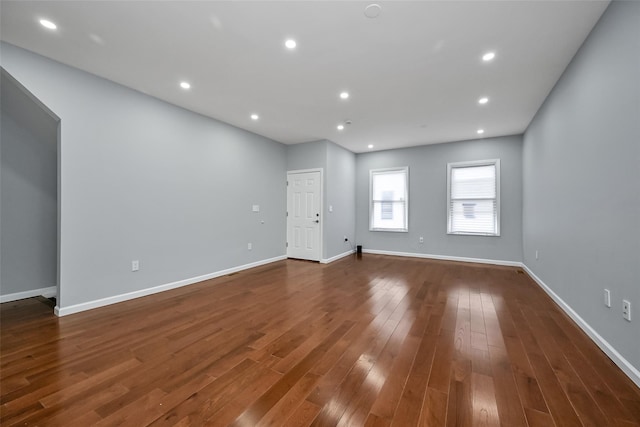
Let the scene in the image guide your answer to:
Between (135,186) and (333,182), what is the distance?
12.4 ft

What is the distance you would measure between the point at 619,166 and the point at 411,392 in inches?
88.9

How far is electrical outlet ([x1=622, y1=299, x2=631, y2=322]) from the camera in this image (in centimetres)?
176

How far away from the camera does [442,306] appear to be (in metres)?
3.07

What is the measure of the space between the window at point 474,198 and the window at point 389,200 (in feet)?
3.36

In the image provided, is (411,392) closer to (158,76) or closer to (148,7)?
(148,7)

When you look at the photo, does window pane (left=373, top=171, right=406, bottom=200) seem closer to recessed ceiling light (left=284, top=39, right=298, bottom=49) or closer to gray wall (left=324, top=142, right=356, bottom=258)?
gray wall (left=324, top=142, right=356, bottom=258)

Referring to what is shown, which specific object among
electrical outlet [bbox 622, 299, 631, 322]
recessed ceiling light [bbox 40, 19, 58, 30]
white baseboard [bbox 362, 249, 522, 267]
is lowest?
white baseboard [bbox 362, 249, 522, 267]

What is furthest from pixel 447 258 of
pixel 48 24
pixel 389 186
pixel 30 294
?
pixel 30 294

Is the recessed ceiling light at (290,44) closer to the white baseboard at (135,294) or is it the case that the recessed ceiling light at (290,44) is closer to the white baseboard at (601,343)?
the white baseboard at (135,294)

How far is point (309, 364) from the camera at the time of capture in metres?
1.91

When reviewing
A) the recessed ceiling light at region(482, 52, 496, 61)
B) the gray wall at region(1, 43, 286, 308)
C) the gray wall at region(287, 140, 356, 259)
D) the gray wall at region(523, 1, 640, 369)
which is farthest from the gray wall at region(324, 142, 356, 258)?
the gray wall at region(523, 1, 640, 369)

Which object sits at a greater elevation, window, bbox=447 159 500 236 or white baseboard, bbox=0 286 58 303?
window, bbox=447 159 500 236

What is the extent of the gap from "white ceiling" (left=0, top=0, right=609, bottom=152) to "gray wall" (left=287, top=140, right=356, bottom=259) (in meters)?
1.69

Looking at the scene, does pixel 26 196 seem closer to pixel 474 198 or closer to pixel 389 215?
pixel 389 215
